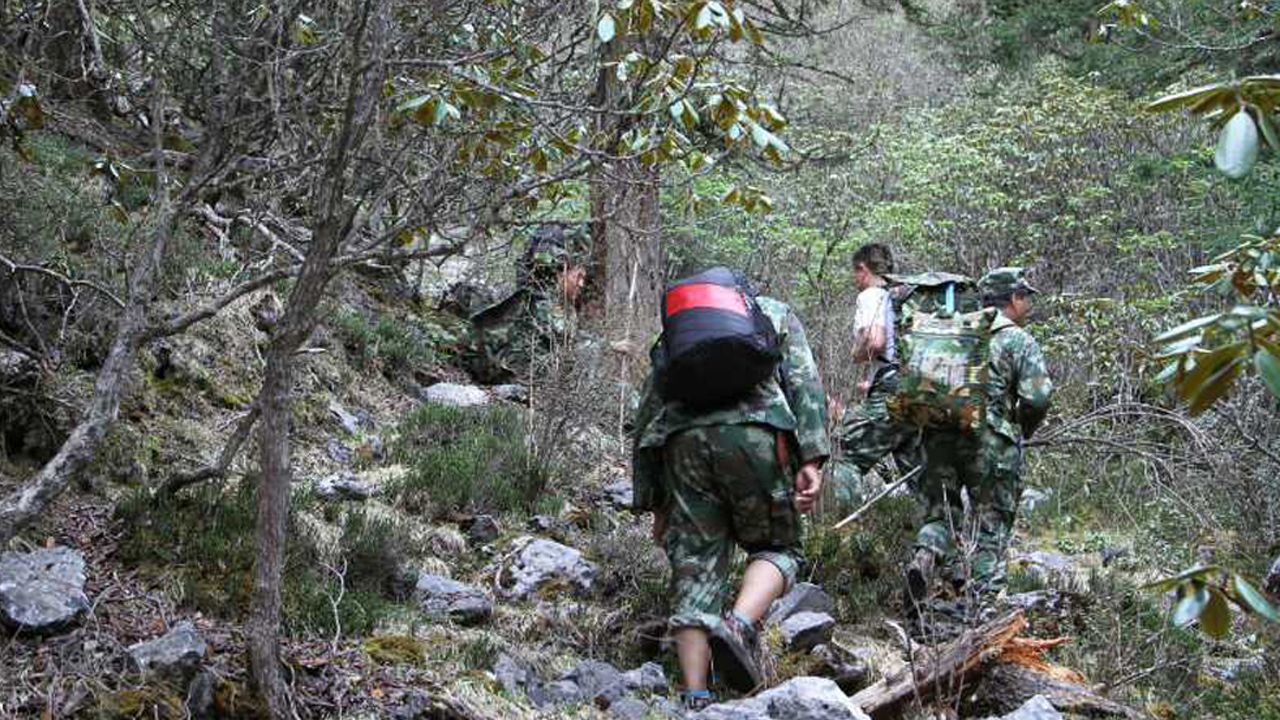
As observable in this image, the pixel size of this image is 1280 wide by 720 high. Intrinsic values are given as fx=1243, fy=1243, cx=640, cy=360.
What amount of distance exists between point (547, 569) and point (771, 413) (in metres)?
1.62

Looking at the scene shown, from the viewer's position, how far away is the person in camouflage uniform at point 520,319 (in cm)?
1028

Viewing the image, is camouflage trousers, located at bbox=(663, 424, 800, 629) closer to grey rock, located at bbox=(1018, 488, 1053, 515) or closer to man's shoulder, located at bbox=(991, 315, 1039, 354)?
man's shoulder, located at bbox=(991, 315, 1039, 354)

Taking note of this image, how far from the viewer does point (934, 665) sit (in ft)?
14.8

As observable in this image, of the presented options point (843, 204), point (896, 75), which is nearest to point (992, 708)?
point (843, 204)

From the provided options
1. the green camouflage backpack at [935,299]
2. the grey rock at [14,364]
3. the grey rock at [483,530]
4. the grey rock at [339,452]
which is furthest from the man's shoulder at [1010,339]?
the grey rock at [14,364]

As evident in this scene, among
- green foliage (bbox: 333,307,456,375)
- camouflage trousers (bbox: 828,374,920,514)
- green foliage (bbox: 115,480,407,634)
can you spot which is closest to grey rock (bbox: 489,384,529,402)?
green foliage (bbox: 333,307,456,375)

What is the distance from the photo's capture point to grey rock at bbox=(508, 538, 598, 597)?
590cm

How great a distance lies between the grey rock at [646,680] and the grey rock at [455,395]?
5.29 meters

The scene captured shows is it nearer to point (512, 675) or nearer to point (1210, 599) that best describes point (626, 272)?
point (512, 675)

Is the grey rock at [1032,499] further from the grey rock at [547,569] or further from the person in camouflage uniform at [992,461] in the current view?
the grey rock at [547,569]

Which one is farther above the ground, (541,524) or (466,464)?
(466,464)

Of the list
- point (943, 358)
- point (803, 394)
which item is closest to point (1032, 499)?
point (943, 358)

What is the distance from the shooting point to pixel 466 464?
7238 millimetres

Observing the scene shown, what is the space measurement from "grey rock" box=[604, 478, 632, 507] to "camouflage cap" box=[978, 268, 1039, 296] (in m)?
2.54
